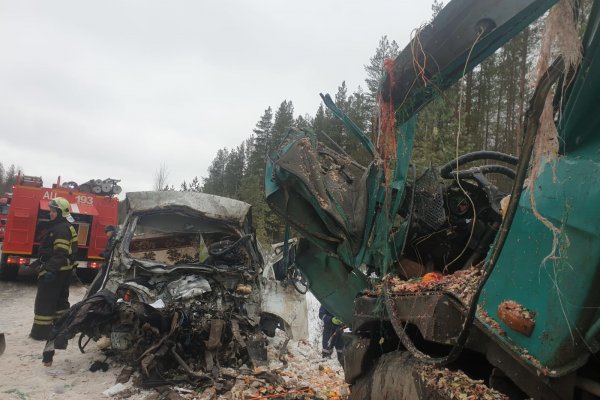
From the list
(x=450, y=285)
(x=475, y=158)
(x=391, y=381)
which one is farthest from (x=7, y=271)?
(x=450, y=285)

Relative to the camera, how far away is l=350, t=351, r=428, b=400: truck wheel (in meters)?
2.45

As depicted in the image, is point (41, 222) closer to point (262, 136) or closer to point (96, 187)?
point (96, 187)

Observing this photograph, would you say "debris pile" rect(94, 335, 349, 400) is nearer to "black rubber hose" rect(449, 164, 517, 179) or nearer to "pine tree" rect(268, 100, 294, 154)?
"black rubber hose" rect(449, 164, 517, 179)

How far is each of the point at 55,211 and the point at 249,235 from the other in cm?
288

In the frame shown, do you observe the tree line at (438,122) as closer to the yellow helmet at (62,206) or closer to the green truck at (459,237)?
the green truck at (459,237)

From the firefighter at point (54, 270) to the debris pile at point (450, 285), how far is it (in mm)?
5150

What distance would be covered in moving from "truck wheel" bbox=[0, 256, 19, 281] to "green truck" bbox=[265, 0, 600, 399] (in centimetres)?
910

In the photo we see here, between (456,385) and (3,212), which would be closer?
(456,385)

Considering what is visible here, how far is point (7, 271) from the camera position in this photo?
34.2ft

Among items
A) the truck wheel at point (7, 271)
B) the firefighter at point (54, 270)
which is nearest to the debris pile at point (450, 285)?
the firefighter at point (54, 270)

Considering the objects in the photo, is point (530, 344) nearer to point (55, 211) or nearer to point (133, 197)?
point (133, 197)

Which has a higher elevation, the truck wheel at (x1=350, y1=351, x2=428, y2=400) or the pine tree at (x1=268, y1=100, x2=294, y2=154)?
the pine tree at (x1=268, y1=100, x2=294, y2=154)

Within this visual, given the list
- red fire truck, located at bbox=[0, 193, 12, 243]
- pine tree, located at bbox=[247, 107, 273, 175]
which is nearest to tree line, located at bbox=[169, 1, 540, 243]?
pine tree, located at bbox=[247, 107, 273, 175]

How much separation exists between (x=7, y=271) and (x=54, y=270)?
5340 millimetres
